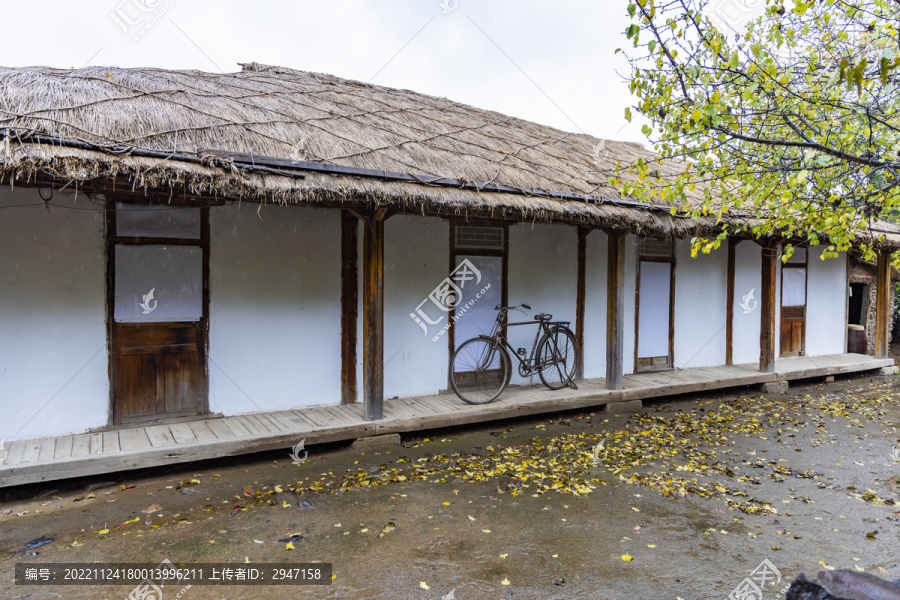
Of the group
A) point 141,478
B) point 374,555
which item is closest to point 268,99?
point 141,478

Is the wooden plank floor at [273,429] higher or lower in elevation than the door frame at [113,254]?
lower

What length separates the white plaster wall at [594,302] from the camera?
24.5 ft

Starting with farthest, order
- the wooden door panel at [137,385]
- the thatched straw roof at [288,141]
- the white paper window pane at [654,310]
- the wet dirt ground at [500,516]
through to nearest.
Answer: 1. the white paper window pane at [654,310]
2. the wooden door panel at [137,385]
3. the thatched straw roof at [288,141]
4. the wet dirt ground at [500,516]

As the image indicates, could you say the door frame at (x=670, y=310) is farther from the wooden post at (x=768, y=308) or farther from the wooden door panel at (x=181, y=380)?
the wooden door panel at (x=181, y=380)

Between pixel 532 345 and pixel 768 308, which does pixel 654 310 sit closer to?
pixel 768 308

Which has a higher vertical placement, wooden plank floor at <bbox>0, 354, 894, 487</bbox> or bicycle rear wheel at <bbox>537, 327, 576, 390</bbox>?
bicycle rear wheel at <bbox>537, 327, 576, 390</bbox>

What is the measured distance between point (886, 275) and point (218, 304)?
37.4ft

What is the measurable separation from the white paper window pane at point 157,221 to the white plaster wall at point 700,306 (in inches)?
268

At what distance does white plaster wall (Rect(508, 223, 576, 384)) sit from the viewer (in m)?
6.91

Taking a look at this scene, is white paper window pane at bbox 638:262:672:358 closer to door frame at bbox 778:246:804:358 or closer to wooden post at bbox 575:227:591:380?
wooden post at bbox 575:227:591:380

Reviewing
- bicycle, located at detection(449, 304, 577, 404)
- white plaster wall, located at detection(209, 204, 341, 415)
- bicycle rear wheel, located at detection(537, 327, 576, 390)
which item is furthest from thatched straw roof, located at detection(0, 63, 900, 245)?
bicycle rear wheel, located at detection(537, 327, 576, 390)

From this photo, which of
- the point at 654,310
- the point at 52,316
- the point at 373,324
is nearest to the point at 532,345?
the point at 654,310

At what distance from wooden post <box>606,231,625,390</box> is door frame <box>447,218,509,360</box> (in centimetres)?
133

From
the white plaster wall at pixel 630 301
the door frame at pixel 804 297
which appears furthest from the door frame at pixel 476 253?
the door frame at pixel 804 297
